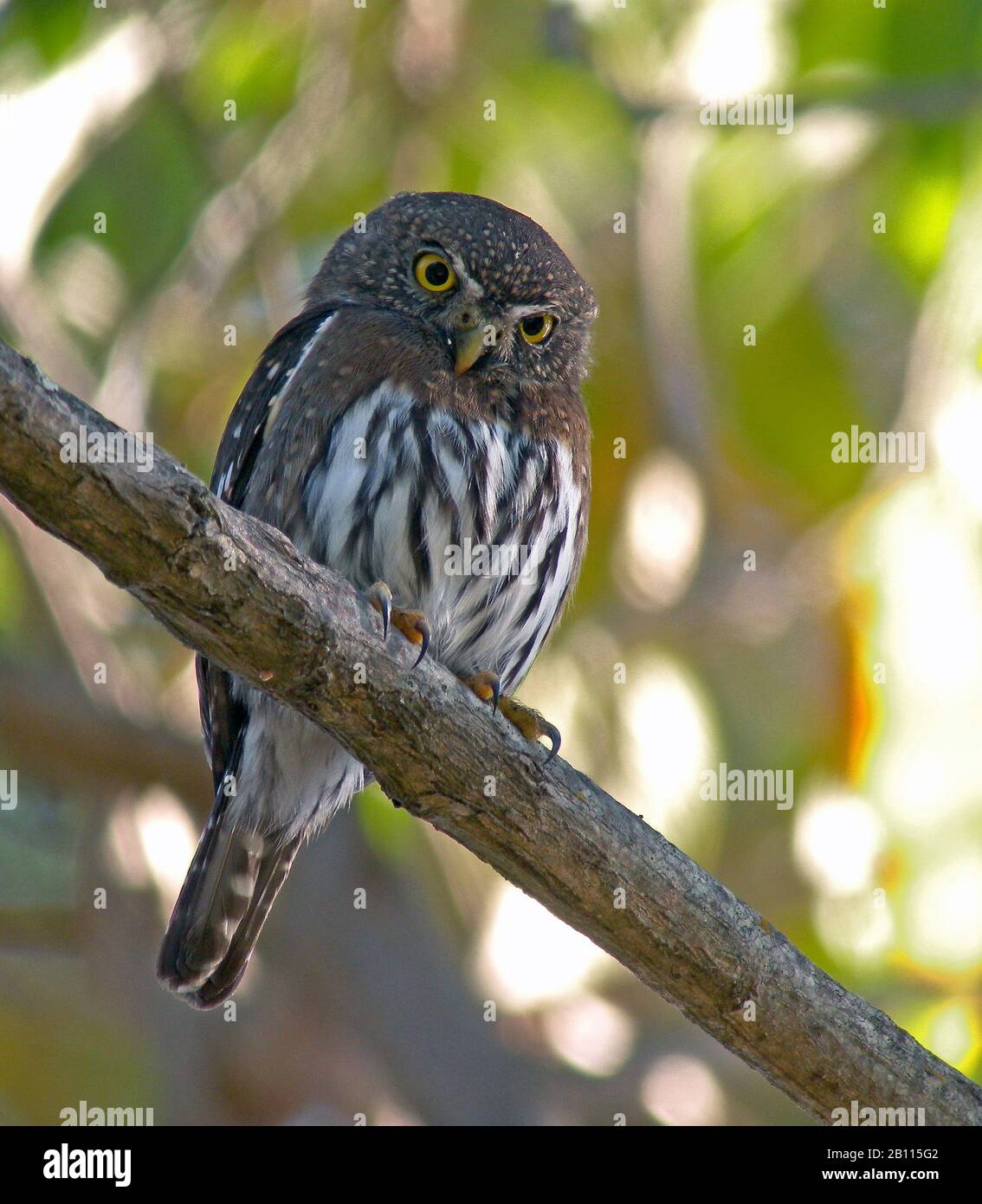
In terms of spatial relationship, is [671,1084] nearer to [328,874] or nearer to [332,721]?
[328,874]

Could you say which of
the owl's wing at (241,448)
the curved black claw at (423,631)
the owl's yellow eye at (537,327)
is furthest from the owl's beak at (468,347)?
the curved black claw at (423,631)

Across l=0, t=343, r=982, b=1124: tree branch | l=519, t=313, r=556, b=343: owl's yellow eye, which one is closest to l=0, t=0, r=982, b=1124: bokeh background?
l=519, t=313, r=556, b=343: owl's yellow eye

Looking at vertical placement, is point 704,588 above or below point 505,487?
above

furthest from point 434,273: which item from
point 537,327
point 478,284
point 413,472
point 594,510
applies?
point 594,510

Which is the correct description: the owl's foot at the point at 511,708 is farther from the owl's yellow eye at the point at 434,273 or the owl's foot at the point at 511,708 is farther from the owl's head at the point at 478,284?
the owl's yellow eye at the point at 434,273

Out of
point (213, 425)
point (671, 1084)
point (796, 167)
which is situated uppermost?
point (796, 167)

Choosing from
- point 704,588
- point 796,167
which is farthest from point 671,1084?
point 796,167

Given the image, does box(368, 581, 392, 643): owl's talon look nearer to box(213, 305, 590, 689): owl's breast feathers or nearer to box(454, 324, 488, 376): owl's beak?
box(213, 305, 590, 689): owl's breast feathers
